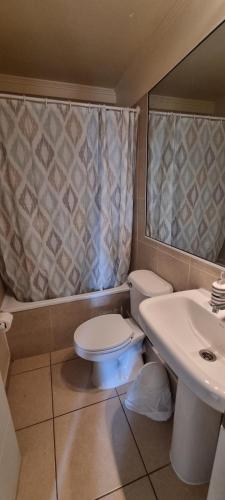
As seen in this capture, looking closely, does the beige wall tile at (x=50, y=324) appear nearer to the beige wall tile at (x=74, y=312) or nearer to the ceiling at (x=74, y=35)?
the beige wall tile at (x=74, y=312)

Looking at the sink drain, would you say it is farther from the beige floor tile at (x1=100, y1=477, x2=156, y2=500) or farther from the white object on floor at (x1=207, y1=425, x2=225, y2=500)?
the beige floor tile at (x1=100, y1=477, x2=156, y2=500)

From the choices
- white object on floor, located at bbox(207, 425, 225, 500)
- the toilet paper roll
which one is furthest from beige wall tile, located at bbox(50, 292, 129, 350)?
white object on floor, located at bbox(207, 425, 225, 500)

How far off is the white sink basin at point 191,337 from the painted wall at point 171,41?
124 cm

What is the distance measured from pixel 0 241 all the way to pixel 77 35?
137 centimetres

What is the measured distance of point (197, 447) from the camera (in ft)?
3.14

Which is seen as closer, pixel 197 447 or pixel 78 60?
pixel 197 447

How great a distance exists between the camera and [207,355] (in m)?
0.90

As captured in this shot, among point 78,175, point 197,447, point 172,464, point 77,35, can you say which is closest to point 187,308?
point 197,447

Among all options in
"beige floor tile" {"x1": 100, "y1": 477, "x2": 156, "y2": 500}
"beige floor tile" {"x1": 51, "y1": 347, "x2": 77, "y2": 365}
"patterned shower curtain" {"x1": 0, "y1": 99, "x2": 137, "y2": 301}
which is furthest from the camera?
"beige floor tile" {"x1": 51, "y1": 347, "x2": 77, "y2": 365}

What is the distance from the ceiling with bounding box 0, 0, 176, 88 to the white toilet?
58.2 inches

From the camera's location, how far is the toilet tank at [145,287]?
1409 millimetres

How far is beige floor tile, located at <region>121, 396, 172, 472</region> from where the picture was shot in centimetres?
112

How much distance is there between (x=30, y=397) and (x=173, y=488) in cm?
93

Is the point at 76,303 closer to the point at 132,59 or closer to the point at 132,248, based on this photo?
the point at 132,248
